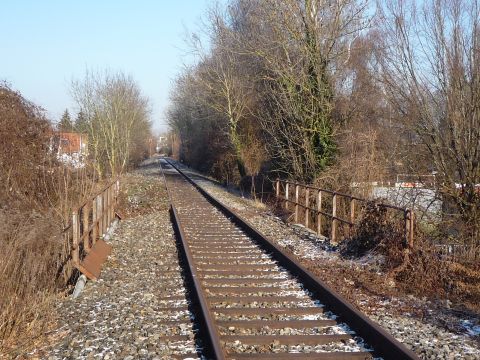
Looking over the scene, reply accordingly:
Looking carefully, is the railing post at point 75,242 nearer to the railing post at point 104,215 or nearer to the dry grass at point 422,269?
the railing post at point 104,215

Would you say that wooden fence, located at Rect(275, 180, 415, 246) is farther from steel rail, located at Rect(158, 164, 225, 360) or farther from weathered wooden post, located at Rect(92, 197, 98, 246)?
weathered wooden post, located at Rect(92, 197, 98, 246)

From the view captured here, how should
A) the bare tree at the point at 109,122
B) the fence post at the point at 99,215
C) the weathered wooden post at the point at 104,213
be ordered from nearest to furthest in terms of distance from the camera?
the fence post at the point at 99,215
the weathered wooden post at the point at 104,213
the bare tree at the point at 109,122

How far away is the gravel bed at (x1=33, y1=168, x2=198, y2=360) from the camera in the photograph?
19.0 ft

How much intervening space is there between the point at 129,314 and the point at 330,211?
11023mm

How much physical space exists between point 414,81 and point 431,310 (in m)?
7.72

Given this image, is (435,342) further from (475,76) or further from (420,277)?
(475,76)

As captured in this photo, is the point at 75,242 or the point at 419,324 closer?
the point at 419,324

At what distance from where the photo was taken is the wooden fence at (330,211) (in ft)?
35.3

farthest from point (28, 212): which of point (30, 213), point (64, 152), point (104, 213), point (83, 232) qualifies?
point (64, 152)

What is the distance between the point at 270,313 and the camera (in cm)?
697

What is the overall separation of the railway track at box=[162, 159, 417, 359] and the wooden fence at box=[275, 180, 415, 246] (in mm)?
2077

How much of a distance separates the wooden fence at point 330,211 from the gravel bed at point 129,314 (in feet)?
13.1

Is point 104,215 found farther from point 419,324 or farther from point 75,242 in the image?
point 419,324

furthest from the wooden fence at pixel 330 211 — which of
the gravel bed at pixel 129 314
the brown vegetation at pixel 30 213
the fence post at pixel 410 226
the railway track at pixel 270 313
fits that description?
Result: the brown vegetation at pixel 30 213
